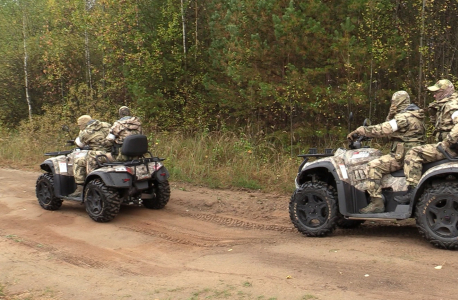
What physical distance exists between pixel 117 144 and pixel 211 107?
28.3 feet

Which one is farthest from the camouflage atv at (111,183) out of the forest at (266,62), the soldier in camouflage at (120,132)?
the forest at (266,62)

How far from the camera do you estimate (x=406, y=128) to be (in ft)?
23.1

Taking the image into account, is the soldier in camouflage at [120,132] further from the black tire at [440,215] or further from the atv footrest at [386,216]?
the black tire at [440,215]

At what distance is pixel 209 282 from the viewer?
5742 mm

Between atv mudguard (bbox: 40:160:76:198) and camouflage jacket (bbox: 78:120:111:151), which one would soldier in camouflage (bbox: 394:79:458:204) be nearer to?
camouflage jacket (bbox: 78:120:111:151)

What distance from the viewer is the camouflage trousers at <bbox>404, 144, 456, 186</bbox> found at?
664 centimetres

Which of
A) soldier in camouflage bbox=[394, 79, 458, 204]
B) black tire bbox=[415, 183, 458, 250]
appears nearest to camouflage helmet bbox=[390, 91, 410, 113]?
soldier in camouflage bbox=[394, 79, 458, 204]

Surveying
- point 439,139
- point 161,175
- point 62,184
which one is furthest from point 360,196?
point 62,184

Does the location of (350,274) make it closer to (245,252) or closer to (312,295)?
(312,295)

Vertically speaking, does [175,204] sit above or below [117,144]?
below

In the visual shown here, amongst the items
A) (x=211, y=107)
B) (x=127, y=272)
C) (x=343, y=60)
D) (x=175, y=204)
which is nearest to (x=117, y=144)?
(x=175, y=204)

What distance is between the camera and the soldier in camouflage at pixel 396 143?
276 inches

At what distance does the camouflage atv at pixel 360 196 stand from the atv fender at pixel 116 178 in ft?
10.1

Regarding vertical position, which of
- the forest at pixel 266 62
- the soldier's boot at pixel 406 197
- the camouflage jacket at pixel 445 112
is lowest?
the soldier's boot at pixel 406 197
